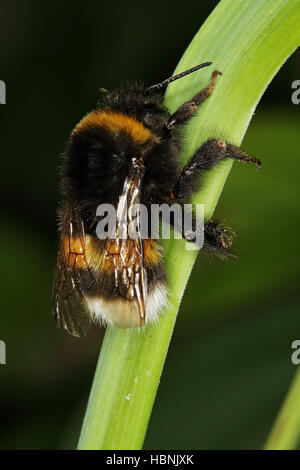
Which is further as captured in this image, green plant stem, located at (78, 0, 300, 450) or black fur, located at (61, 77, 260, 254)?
black fur, located at (61, 77, 260, 254)

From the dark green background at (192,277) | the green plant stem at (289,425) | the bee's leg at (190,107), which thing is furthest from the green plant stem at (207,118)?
the dark green background at (192,277)

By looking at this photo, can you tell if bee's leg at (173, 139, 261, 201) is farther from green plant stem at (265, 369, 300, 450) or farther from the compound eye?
green plant stem at (265, 369, 300, 450)

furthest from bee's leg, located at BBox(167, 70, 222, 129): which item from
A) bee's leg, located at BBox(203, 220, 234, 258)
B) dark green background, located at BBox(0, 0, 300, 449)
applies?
dark green background, located at BBox(0, 0, 300, 449)

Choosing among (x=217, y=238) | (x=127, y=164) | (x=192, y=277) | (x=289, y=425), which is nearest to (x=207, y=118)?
(x=127, y=164)

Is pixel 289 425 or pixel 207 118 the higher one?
pixel 207 118

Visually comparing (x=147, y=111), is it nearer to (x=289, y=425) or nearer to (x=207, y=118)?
(x=207, y=118)

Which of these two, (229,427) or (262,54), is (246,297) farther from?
(262,54)

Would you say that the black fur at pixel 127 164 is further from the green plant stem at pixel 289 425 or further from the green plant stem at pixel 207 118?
the green plant stem at pixel 289 425
